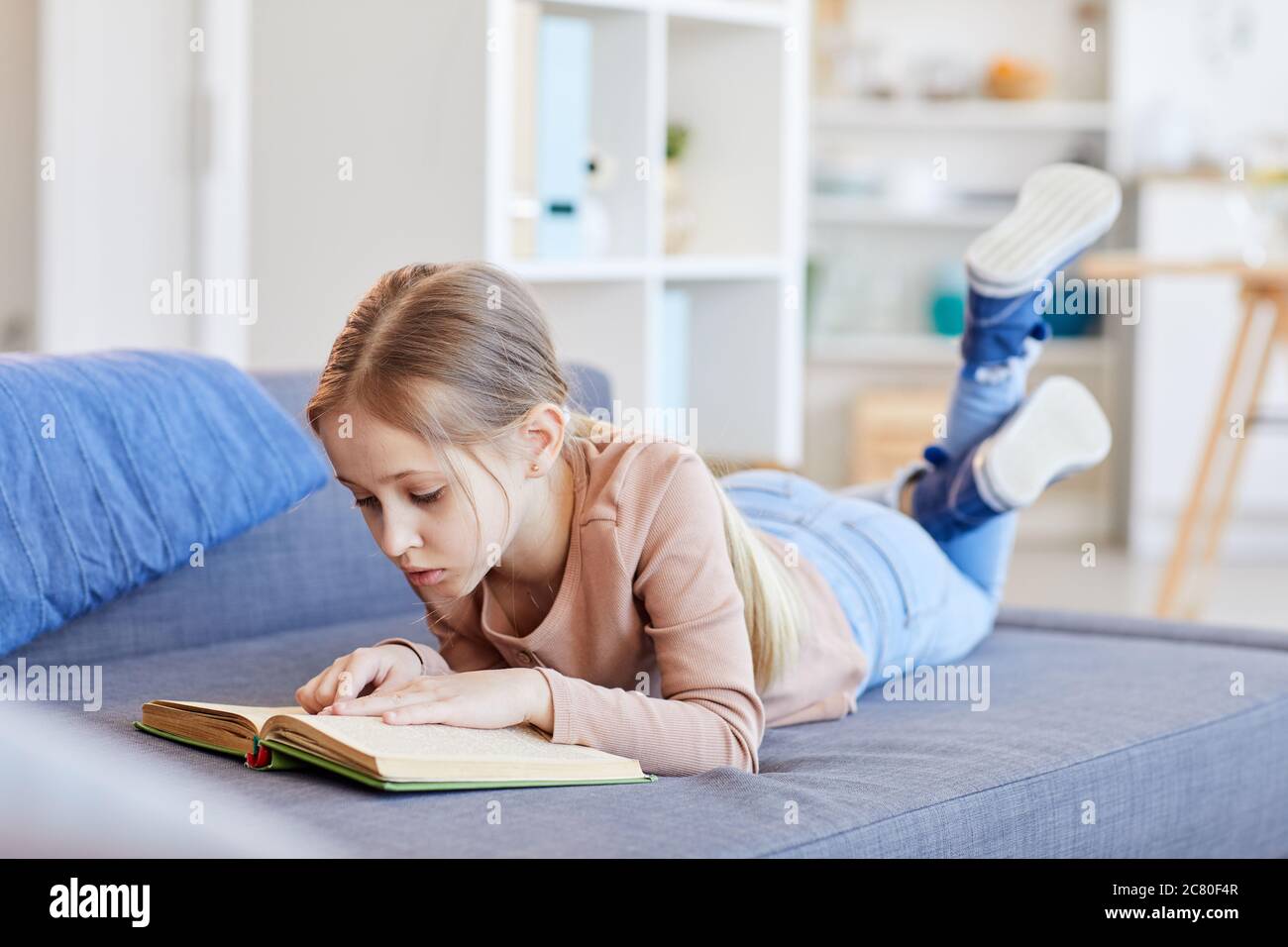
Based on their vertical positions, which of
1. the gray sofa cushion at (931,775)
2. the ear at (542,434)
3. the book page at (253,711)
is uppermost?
the ear at (542,434)

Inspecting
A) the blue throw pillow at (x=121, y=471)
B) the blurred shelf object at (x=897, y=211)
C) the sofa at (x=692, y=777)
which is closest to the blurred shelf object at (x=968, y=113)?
the blurred shelf object at (x=897, y=211)

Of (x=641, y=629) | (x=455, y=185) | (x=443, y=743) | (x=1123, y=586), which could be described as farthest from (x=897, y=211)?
(x=443, y=743)

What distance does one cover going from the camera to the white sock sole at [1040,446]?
1.71 metres

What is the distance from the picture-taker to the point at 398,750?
1.03 metres

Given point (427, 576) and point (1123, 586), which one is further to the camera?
point (1123, 586)

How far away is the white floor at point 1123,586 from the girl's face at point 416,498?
8.90ft

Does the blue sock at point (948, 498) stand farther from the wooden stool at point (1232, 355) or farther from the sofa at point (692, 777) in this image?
the wooden stool at point (1232, 355)

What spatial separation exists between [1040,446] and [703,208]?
1.53 metres

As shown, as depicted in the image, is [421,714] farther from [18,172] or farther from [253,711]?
[18,172]

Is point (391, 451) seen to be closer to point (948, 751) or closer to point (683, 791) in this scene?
point (683, 791)

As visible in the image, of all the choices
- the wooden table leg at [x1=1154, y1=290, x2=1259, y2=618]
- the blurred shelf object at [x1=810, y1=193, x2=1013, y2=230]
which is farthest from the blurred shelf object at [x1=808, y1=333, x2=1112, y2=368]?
the wooden table leg at [x1=1154, y1=290, x2=1259, y2=618]

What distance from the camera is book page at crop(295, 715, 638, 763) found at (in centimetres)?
103

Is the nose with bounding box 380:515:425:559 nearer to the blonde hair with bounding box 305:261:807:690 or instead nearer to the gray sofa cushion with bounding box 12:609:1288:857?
the blonde hair with bounding box 305:261:807:690

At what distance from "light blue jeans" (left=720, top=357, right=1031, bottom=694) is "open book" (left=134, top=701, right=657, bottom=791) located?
1.55ft
